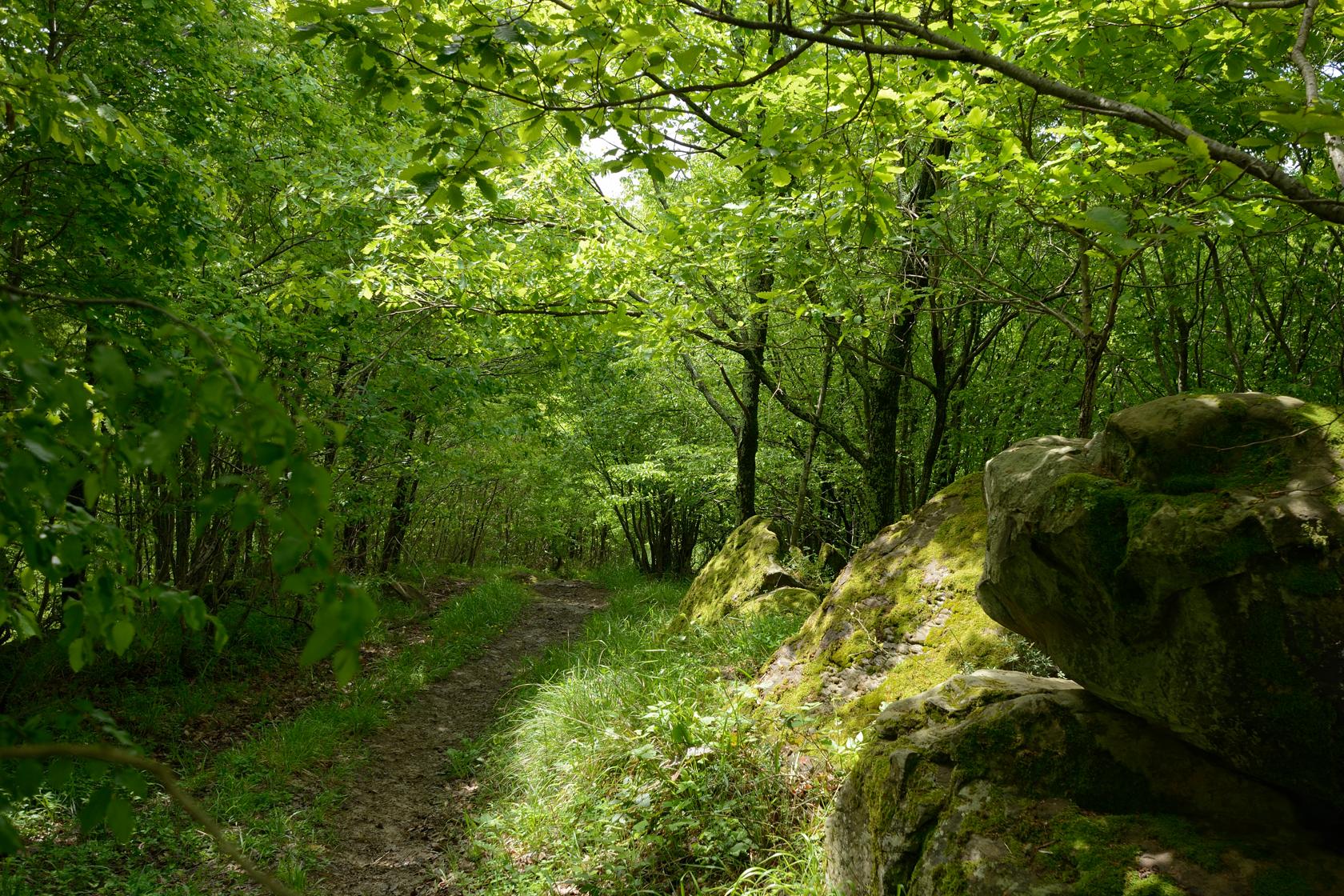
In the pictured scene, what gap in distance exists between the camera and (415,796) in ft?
18.9

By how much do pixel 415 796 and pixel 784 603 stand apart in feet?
12.9

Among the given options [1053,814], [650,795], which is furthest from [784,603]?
[1053,814]

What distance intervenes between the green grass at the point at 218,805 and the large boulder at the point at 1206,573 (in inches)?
159

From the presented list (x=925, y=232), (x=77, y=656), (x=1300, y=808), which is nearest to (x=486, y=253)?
(x=925, y=232)

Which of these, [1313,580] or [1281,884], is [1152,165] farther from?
[1281,884]

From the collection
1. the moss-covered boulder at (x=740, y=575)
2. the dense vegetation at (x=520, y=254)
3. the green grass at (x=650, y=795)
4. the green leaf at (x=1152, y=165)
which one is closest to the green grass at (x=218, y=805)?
the dense vegetation at (x=520, y=254)

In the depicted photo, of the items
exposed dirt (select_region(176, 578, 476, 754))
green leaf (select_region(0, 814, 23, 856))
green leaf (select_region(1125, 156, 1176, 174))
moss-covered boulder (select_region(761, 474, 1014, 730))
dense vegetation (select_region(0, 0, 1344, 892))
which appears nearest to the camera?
green leaf (select_region(0, 814, 23, 856))

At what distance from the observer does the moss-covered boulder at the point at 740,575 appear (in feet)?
26.8

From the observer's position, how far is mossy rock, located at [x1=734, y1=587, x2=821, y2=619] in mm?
7324

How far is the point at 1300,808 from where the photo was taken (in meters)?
2.51

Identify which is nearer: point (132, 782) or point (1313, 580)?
point (132, 782)

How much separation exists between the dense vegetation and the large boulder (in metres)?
0.93

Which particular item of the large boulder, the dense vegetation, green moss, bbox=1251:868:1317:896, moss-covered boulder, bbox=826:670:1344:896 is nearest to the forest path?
the dense vegetation

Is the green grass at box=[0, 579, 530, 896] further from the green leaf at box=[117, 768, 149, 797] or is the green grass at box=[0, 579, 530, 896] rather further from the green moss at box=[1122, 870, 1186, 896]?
the green moss at box=[1122, 870, 1186, 896]
